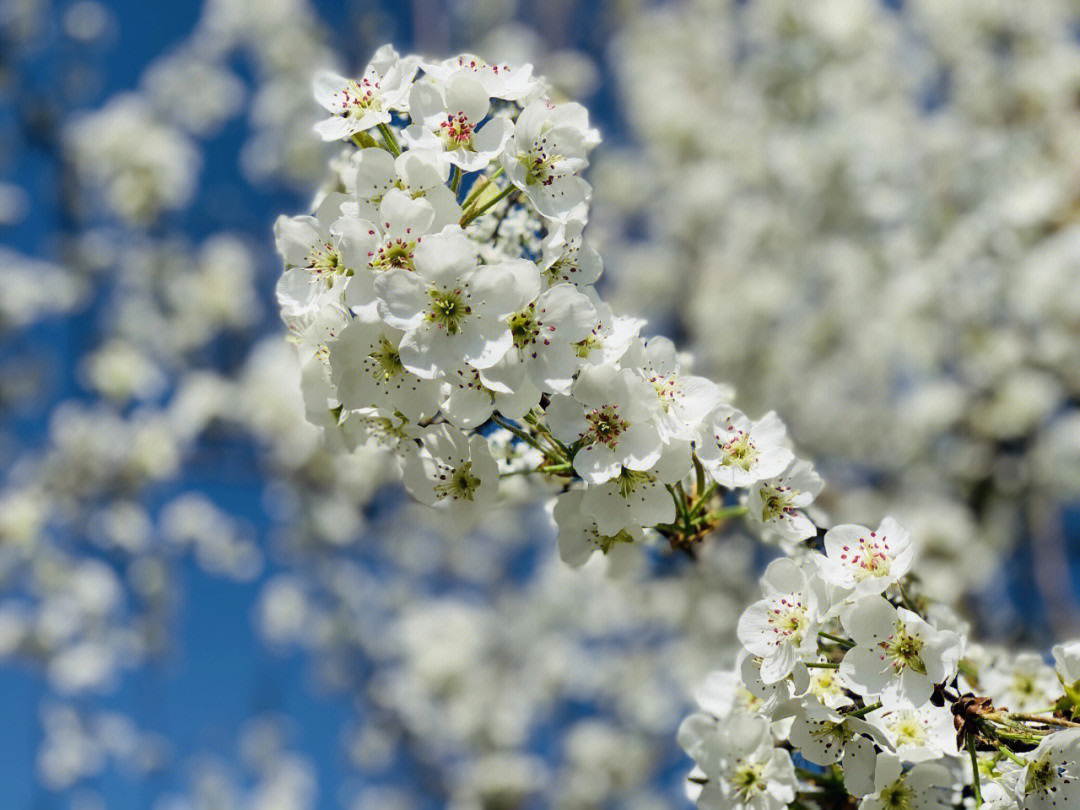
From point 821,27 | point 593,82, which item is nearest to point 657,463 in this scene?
point 821,27

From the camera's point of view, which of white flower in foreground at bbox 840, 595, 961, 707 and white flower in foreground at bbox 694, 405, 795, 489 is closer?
white flower in foreground at bbox 840, 595, 961, 707

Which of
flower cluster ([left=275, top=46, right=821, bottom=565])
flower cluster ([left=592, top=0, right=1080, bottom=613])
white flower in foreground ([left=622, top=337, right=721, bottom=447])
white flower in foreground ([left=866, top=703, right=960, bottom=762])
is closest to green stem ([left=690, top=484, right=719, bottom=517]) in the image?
flower cluster ([left=275, top=46, right=821, bottom=565])

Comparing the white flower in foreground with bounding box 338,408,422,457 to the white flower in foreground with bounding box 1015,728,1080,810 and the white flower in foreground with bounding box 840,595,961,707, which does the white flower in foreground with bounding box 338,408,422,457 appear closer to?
the white flower in foreground with bounding box 840,595,961,707

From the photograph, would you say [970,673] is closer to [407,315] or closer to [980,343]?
[407,315]

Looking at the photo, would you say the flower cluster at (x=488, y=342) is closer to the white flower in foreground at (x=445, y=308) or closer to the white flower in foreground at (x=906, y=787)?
the white flower in foreground at (x=445, y=308)

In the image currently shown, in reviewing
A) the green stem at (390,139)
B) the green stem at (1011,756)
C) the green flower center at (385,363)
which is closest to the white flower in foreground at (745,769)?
the green stem at (1011,756)

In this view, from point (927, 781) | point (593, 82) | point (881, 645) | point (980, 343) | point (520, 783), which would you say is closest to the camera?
point (881, 645)

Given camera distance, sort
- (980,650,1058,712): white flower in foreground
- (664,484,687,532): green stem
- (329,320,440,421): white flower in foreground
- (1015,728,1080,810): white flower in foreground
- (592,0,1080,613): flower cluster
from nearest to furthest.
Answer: (1015,728,1080,810): white flower in foreground → (329,320,440,421): white flower in foreground → (664,484,687,532): green stem → (980,650,1058,712): white flower in foreground → (592,0,1080,613): flower cluster
